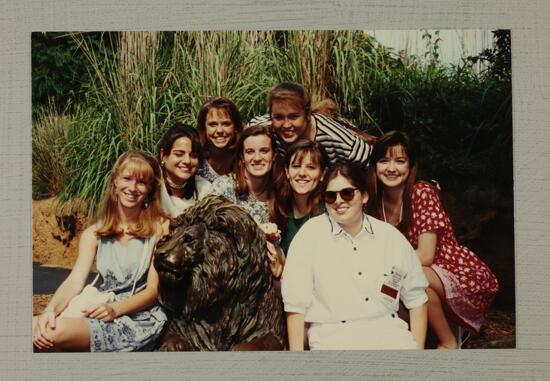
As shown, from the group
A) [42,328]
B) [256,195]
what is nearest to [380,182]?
[256,195]

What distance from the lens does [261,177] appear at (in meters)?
3.56

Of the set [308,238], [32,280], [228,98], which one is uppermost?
[228,98]

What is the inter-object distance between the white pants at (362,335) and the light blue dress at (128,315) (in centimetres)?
89

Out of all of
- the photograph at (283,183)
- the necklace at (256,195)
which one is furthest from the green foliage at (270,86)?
the necklace at (256,195)

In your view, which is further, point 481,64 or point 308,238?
point 481,64

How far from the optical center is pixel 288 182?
3549 millimetres

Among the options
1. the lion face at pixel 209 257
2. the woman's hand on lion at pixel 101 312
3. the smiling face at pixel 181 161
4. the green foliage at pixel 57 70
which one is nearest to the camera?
the lion face at pixel 209 257

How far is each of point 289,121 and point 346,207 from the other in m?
0.60

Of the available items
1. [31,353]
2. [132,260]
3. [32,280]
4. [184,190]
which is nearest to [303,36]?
[184,190]

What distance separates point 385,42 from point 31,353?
279cm

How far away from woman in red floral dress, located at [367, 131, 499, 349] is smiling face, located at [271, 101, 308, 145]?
450 millimetres

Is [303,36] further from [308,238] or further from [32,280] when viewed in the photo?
[32,280]

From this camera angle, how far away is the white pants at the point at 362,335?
3.52 m

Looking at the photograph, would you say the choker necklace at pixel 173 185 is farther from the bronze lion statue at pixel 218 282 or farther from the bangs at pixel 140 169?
the bronze lion statue at pixel 218 282
